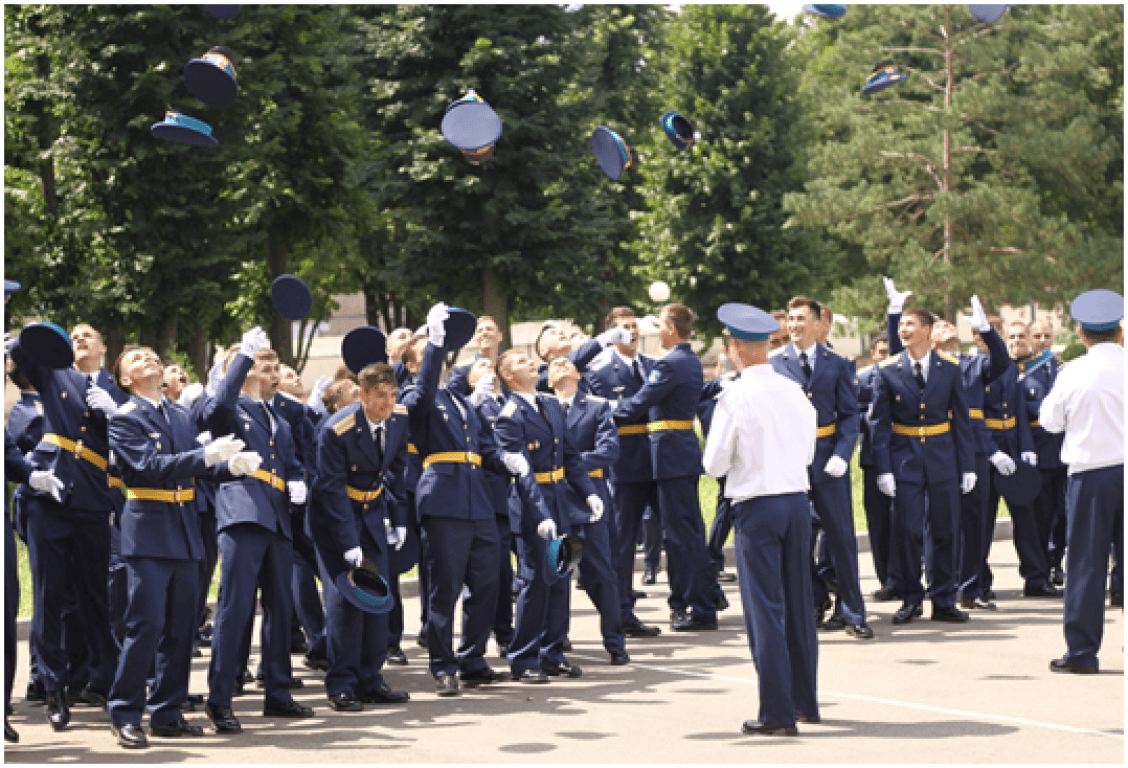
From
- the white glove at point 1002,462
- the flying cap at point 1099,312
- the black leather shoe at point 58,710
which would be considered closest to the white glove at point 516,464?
the black leather shoe at point 58,710

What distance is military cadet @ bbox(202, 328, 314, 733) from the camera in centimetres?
825

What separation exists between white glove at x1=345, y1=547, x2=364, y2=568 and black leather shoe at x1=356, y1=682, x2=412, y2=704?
83 cm

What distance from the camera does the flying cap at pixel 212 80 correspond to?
1209cm

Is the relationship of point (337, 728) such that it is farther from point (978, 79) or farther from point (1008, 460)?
point (978, 79)

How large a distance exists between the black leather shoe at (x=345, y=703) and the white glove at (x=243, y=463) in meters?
1.60

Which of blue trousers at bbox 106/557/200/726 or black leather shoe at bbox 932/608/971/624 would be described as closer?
blue trousers at bbox 106/557/200/726

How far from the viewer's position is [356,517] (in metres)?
Result: 9.01

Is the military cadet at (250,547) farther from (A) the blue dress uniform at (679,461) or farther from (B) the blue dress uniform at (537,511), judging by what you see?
(A) the blue dress uniform at (679,461)

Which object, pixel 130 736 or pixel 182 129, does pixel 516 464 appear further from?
pixel 182 129

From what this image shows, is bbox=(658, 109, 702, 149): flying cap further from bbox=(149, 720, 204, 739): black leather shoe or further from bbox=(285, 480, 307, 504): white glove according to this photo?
bbox=(149, 720, 204, 739): black leather shoe

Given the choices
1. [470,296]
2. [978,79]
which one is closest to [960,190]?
[978,79]

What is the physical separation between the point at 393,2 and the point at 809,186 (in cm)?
1379

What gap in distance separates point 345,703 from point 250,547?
1.12m

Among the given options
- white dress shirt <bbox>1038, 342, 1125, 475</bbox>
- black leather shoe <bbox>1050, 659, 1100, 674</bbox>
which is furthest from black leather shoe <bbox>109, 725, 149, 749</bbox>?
white dress shirt <bbox>1038, 342, 1125, 475</bbox>
